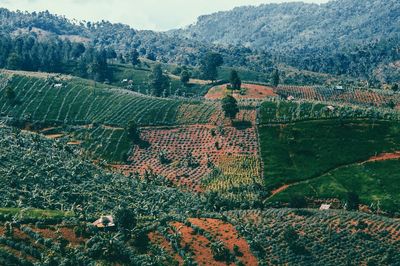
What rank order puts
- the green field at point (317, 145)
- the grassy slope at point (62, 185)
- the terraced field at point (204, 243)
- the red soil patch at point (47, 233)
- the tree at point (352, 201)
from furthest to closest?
the green field at point (317, 145) < the tree at point (352, 201) < the grassy slope at point (62, 185) < the terraced field at point (204, 243) < the red soil patch at point (47, 233)

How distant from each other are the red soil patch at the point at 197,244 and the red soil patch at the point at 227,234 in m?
2.88

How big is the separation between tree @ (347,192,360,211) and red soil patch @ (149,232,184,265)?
140ft

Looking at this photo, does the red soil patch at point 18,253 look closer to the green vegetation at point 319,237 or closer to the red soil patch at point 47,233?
the red soil patch at point 47,233

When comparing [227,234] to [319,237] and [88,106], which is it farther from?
[88,106]

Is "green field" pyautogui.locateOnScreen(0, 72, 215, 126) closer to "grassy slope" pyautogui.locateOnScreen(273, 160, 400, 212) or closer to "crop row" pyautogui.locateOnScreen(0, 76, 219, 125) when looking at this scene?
"crop row" pyautogui.locateOnScreen(0, 76, 219, 125)

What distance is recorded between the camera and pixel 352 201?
11181 centimetres

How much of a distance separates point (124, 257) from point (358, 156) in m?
71.2

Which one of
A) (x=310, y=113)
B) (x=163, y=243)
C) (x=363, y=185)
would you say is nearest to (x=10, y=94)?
(x=310, y=113)

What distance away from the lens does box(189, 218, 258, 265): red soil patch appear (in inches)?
3487

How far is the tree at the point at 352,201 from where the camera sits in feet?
367

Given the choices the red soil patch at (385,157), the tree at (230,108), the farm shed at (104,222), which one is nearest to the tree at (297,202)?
the red soil patch at (385,157)

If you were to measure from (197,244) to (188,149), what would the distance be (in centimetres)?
5532

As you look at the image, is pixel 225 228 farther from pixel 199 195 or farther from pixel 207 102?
pixel 207 102

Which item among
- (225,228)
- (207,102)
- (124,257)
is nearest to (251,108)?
(207,102)
